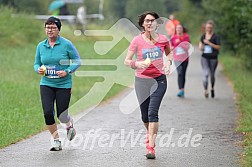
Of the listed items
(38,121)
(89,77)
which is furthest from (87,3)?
(38,121)

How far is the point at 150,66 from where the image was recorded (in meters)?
9.70

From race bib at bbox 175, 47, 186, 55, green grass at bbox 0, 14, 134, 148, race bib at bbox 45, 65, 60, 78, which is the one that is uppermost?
race bib at bbox 45, 65, 60, 78

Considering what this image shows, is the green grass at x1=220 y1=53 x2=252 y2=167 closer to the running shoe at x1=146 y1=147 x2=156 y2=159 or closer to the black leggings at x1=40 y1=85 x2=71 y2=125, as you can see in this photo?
the running shoe at x1=146 y1=147 x2=156 y2=159

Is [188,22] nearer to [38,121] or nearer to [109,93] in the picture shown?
[109,93]

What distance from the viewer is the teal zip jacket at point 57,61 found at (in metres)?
10.1

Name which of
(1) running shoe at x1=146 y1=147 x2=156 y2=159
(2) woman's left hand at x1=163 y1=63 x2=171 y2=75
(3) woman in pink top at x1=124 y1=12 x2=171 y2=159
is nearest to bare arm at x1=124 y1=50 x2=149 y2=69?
(3) woman in pink top at x1=124 y1=12 x2=171 y2=159

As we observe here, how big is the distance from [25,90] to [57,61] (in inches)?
294

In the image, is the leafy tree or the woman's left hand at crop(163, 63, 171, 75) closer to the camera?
the woman's left hand at crop(163, 63, 171, 75)

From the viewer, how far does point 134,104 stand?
54.5 ft

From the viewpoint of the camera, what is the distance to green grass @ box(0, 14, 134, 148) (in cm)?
1221

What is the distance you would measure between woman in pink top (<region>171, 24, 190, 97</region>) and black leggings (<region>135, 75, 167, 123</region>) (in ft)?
28.1

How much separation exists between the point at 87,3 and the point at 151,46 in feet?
148

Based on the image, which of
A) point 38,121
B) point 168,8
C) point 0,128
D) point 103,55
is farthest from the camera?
point 168,8

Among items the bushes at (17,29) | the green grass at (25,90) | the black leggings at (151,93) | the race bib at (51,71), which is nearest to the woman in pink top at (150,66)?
the black leggings at (151,93)
